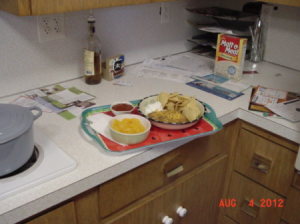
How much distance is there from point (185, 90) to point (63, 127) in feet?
1.82

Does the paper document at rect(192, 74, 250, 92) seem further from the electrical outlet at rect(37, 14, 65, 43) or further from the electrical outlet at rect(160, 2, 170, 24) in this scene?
the electrical outlet at rect(37, 14, 65, 43)

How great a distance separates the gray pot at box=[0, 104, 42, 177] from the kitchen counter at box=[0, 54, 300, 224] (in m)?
0.08

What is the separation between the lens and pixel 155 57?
Answer: 5.67ft

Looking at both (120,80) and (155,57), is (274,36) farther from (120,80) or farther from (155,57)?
(120,80)

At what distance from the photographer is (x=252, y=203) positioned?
137 centimetres

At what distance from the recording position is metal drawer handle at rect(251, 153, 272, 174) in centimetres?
126

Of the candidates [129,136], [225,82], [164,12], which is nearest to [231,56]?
[225,82]

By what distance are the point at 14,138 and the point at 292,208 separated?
1.01m

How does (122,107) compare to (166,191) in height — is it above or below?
above

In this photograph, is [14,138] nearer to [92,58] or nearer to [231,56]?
[92,58]

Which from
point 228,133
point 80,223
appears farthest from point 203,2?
point 80,223

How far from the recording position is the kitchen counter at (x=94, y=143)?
78 centimetres
